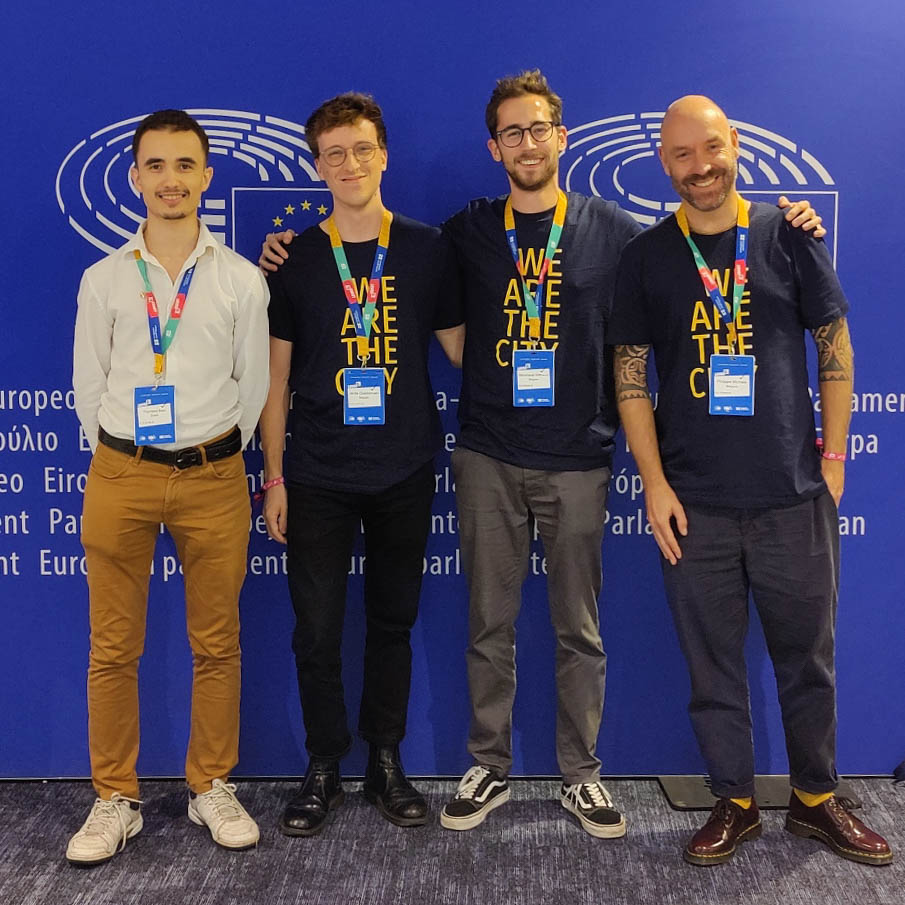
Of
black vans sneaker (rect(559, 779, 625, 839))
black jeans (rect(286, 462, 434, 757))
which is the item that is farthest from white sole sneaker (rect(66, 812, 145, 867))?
black vans sneaker (rect(559, 779, 625, 839))

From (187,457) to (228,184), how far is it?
920 mm

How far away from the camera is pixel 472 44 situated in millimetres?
3006

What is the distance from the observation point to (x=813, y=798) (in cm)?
278

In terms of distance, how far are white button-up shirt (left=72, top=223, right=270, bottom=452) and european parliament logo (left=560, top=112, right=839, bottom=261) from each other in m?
1.10

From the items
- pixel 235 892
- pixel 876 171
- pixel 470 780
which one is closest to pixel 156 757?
pixel 235 892

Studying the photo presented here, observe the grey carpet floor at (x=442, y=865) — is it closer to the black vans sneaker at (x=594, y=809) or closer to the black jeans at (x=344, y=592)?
the black vans sneaker at (x=594, y=809)

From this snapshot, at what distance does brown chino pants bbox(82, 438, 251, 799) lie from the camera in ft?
8.81

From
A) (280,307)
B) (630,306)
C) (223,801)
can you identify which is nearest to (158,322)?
(280,307)

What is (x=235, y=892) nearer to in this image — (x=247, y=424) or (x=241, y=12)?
(x=247, y=424)

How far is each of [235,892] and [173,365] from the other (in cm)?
138

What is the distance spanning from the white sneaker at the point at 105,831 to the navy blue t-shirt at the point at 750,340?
1.81 m

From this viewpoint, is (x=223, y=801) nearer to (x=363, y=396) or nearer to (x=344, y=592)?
(x=344, y=592)

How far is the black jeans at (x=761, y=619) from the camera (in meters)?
2.59

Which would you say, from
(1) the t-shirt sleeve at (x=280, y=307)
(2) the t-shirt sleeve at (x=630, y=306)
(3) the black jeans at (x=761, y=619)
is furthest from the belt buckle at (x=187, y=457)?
(3) the black jeans at (x=761, y=619)
